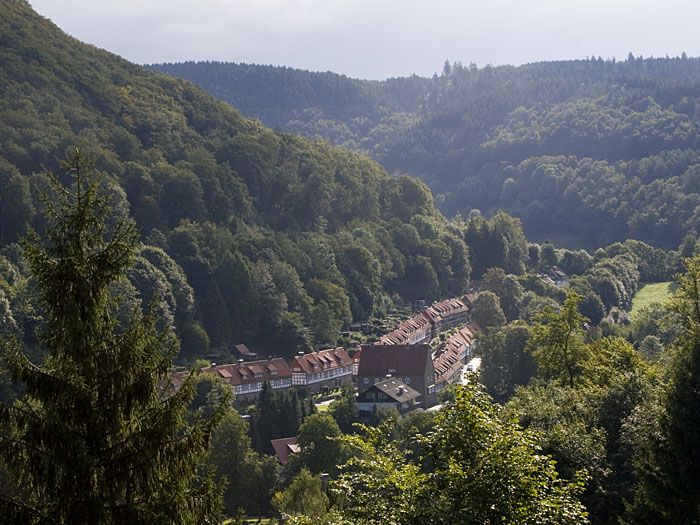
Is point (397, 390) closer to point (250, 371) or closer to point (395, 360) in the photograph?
point (395, 360)

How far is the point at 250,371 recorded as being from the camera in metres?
71.7

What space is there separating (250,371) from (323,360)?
878 centimetres

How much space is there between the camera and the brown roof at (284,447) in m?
53.0

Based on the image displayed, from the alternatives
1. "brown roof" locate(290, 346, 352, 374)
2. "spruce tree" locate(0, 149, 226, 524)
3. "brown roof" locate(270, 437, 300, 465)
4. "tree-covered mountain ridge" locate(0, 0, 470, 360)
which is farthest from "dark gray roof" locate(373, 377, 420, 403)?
"spruce tree" locate(0, 149, 226, 524)

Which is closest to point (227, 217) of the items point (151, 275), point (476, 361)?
point (151, 275)

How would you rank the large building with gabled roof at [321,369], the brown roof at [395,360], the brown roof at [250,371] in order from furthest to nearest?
the large building with gabled roof at [321,369]
the brown roof at [395,360]
the brown roof at [250,371]

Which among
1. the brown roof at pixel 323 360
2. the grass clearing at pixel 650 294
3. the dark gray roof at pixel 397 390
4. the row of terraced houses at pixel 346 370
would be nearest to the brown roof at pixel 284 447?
the row of terraced houses at pixel 346 370

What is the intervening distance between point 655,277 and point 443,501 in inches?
4988

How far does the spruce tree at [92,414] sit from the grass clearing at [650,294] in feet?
350

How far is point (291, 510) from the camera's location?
38.0 meters

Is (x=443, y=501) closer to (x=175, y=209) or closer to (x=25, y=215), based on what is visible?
(x=25, y=215)

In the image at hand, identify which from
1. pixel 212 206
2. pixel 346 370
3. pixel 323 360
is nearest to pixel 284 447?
pixel 323 360

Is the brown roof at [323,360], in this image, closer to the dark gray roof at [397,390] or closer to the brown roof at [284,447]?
the dark gray roof at [397,390]

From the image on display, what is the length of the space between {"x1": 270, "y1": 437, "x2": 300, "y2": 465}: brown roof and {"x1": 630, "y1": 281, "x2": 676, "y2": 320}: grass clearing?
228ft
